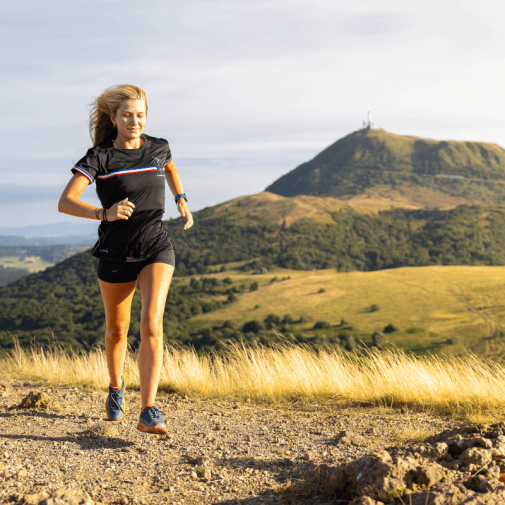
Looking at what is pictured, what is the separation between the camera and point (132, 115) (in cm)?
315

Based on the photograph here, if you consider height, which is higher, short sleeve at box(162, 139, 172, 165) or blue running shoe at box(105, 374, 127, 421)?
short sleeve at box(162, 139, 172, 165)

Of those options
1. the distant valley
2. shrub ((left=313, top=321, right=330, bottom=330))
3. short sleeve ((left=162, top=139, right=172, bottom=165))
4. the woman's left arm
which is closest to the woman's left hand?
the woman's left arm

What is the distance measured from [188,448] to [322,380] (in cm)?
203

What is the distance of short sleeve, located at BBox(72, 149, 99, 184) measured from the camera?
2.94m

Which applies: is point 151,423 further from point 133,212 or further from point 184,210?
point 184,210

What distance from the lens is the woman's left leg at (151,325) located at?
10.2ft

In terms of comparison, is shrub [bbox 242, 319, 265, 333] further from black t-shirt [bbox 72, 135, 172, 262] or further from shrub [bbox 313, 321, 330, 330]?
black t-shirt [bbox 72, 135, 172, 262]

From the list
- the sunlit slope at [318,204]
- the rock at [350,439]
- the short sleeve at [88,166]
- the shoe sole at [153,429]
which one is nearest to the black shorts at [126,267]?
the short sleeve at [88,166]

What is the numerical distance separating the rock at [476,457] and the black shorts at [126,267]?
6.56 feet

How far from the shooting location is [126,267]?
10.6ft

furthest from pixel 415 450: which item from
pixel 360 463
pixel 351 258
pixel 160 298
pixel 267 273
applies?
pixel 351 258

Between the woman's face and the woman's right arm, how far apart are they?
44 centimetres

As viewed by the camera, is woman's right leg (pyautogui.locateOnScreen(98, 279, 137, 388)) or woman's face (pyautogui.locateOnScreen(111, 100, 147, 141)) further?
woman's right leg (pyautogui.locateOnScreen(98, 279, 137, 388))

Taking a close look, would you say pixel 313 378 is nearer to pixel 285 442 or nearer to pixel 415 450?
pixel 285 442
